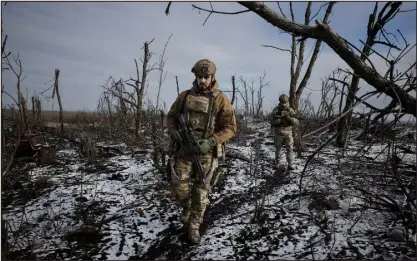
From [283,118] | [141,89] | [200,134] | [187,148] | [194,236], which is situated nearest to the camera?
[194,236]

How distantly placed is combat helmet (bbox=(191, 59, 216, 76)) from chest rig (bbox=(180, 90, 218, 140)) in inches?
10.4

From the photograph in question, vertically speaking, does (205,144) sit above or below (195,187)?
above

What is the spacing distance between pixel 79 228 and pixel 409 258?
3.81 metres

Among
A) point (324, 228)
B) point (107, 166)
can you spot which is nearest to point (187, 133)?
point (324, 228)

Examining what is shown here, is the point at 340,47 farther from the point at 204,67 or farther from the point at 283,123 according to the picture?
the point at 283,123

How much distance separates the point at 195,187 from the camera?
3473mm

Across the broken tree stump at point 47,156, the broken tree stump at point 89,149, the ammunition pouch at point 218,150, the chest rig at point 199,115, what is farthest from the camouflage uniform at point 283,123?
the broken tree stump at point 47,156

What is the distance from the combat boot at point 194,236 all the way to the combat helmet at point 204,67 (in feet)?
6.41

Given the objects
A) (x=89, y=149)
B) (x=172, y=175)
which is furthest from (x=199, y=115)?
(x=89, y=149)

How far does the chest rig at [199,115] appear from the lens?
133 inches

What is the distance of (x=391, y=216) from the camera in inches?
137

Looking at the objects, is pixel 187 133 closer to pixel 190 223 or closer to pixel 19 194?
pixel 190 223

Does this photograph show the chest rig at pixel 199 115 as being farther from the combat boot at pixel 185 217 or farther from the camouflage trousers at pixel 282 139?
the camouflage trousers at pixel 282 139

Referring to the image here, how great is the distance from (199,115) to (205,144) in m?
0.42
